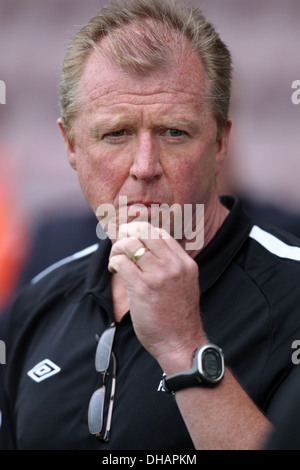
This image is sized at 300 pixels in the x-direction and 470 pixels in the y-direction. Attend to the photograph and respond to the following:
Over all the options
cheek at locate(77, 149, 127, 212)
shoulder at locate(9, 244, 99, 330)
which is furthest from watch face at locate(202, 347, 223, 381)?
shoulder at locate(9, 244, 99, 330)

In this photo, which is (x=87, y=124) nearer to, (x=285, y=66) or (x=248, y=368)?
(x=248, y=368)

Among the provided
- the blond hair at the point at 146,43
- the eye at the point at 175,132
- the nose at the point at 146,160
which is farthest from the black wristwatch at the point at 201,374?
the blond hair at the point at 146,43

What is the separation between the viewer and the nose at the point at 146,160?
1.80 meters

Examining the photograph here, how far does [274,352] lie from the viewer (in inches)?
67.8

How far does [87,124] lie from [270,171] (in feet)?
5.47

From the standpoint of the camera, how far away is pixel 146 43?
1.89m

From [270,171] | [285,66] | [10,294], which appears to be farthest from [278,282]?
[10,294]

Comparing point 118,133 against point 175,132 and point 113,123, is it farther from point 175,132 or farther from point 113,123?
point 175,132

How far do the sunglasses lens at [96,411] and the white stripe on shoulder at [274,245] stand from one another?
621 mm

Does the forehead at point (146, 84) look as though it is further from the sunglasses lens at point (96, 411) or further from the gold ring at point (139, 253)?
the sunglasses lens at point (96, 411)

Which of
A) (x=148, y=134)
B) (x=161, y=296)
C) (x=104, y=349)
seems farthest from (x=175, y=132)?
(x=104, y=349)

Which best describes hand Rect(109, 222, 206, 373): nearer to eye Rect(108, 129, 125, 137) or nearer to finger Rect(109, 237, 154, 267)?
finger Rect(109, 237, 154, 267)

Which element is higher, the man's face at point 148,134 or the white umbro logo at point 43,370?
the man's face at point 148,134

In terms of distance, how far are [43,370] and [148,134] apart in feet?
2.65
